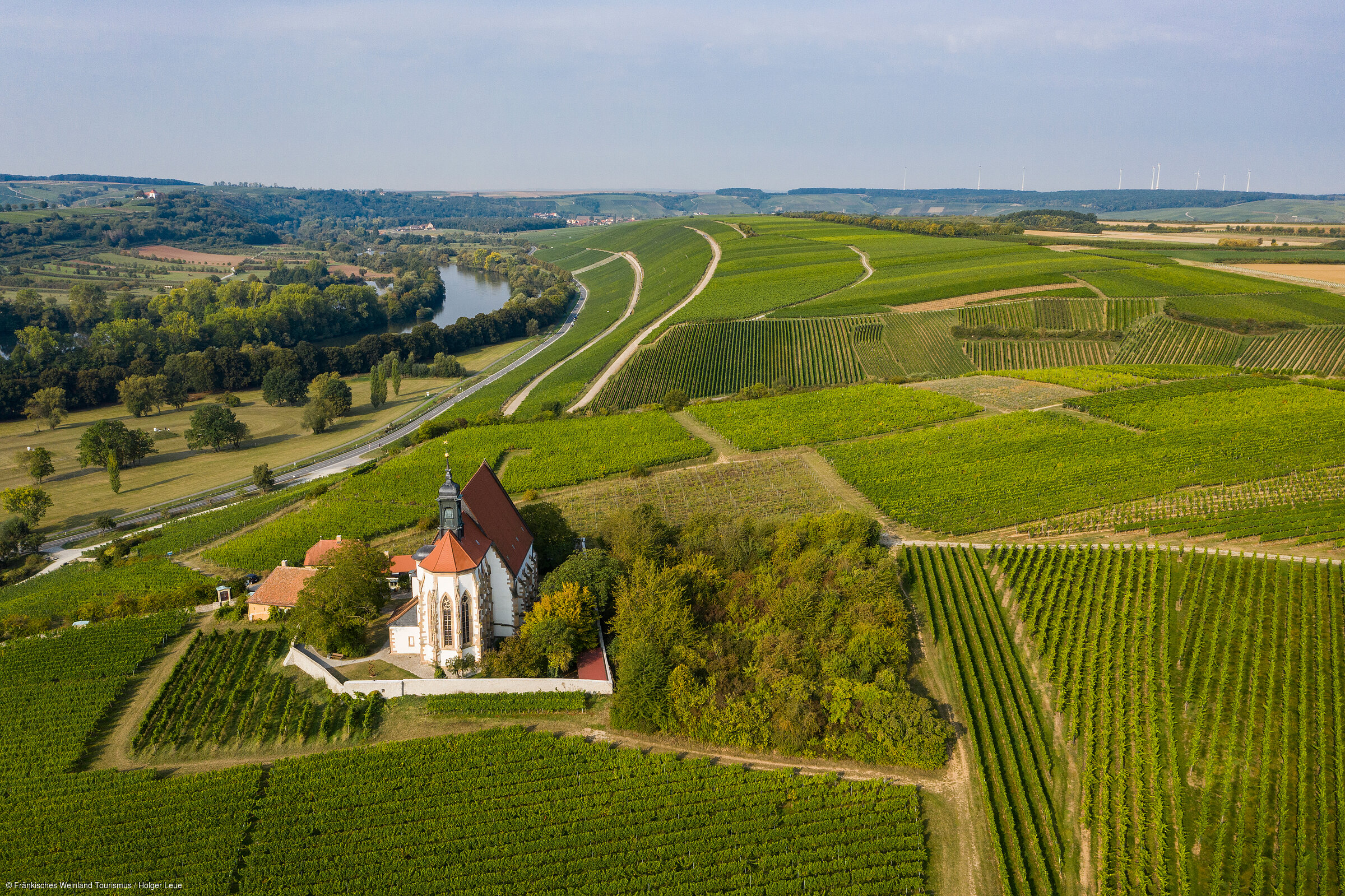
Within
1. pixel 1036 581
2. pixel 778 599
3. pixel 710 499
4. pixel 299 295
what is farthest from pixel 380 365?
pixel 1036 581

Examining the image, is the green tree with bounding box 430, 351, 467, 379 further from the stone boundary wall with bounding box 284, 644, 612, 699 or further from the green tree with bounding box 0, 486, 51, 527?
the stone boundary wall with bounding box 284, 644, 612, 699

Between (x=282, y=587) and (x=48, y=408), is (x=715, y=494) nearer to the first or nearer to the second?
(x=282, y=587)

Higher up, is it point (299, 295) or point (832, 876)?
point (299, 295)

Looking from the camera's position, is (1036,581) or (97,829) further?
(1036,581)

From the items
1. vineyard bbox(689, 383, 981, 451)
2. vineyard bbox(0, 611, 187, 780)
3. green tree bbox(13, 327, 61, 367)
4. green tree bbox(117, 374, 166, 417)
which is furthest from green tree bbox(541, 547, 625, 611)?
green tree bbox(13, 327, 61, 367)

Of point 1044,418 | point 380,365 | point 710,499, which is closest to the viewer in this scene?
point 710,499

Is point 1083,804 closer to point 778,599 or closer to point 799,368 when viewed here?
point 778,599
